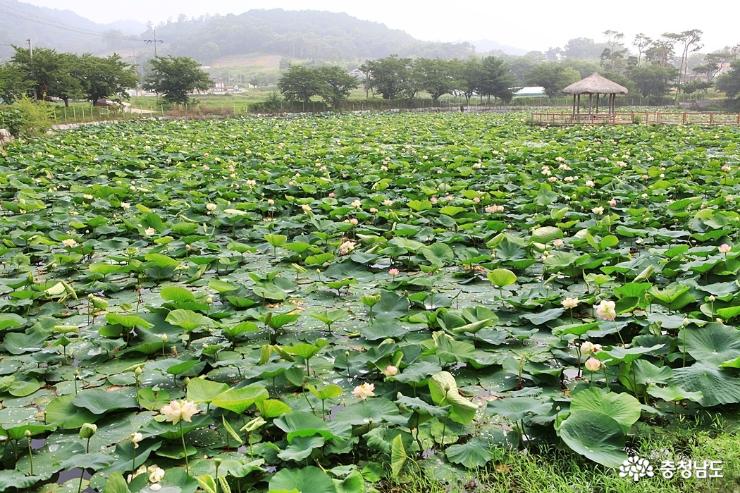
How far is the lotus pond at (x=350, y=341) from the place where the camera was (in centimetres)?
208

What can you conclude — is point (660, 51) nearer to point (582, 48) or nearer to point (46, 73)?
point (46, 73)

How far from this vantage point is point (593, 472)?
1.97 m

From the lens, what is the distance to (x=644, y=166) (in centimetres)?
868

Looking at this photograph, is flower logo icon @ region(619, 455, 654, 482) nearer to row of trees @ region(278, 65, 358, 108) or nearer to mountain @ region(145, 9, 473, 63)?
row of trees @ region(278, 65, 358, 108)

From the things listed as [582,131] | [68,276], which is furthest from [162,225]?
[582,131]

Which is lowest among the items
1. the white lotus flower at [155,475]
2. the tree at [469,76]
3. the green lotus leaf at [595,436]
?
the white lotus flower at [155,475]

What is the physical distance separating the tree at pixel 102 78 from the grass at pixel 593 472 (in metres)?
31.2

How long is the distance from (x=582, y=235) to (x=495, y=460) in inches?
107

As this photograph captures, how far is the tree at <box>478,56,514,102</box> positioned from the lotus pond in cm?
3916

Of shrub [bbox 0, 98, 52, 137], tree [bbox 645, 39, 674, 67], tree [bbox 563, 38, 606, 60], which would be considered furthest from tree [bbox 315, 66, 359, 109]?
tree [bbox 563, 38, 606, 60]

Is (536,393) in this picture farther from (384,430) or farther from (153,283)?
(153,283)

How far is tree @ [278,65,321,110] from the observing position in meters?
35.6

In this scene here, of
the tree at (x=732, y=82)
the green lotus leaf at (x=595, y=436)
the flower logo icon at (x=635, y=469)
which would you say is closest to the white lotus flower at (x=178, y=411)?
the green lotus leaf at (x=595, y=436)

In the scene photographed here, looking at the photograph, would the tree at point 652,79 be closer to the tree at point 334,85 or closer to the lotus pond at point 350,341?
the tree at point 334,85
